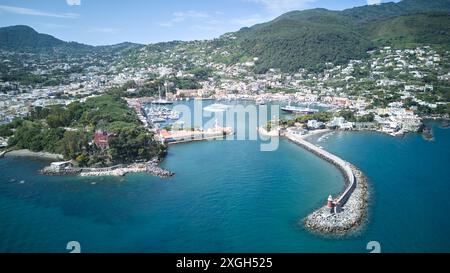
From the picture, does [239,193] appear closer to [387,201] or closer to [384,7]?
[387,201]

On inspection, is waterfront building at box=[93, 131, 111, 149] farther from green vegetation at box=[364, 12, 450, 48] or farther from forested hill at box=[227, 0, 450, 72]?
green vegetation at box=[364, 12, 450, 48]

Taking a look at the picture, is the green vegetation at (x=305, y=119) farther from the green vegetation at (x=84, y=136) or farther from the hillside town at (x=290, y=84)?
the green vegetation at (x=84, y=136)

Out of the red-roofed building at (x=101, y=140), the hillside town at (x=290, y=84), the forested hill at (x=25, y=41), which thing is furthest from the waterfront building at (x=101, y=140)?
the forested hill at (x=25, y=41)

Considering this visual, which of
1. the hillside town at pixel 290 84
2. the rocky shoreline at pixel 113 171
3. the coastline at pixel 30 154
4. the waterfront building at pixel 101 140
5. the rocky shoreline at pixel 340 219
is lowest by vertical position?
the rocky shoreline at pixel 340 219

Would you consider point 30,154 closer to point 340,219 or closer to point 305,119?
point 340,219

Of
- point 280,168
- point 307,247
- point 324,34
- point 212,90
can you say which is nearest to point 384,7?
point 324,34
